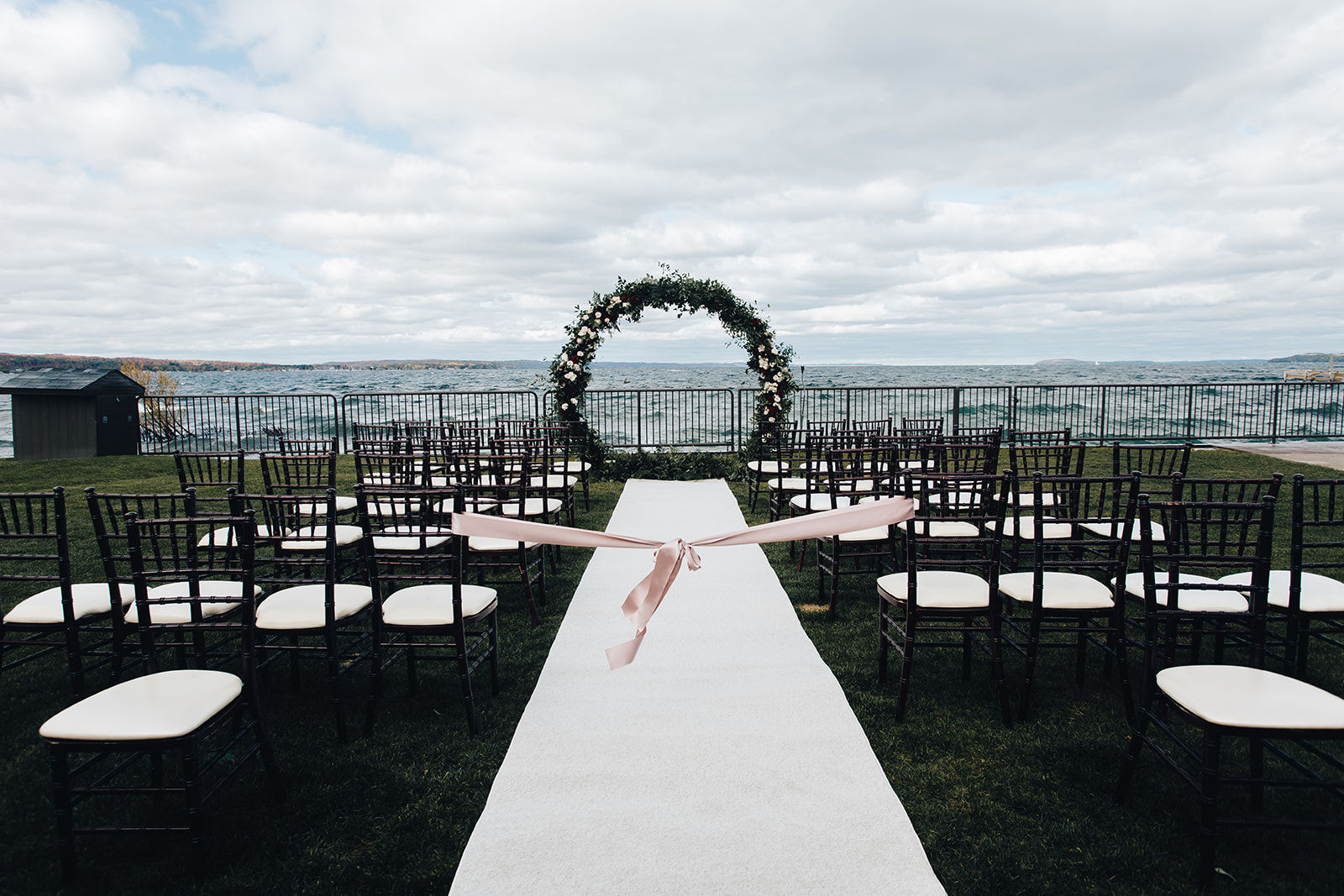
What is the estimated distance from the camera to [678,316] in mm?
11117

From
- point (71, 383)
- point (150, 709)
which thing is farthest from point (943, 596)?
point (71, 383)

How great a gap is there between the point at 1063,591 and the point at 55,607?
188 inches

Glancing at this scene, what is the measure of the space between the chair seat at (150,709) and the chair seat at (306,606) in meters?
0.53

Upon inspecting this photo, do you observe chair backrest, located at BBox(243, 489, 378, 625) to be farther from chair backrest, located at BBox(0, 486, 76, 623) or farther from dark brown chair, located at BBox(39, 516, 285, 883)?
chair backrest, located at BBox(0, 486, 76, 623)

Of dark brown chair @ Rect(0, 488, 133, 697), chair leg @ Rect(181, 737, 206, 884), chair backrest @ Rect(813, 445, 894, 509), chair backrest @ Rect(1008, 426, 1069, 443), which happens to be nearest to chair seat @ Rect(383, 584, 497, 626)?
chair leg @ Rect(181, 737, 206, 884)

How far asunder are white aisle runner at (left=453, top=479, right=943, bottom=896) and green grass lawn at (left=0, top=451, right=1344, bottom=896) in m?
0.12

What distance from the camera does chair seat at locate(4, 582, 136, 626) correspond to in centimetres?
323

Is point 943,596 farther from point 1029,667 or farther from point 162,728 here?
point 162,728

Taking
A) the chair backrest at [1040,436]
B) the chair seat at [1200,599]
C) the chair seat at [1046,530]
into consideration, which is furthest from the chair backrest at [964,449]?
the chair seat at [1200,599]

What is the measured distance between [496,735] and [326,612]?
2.99 ft

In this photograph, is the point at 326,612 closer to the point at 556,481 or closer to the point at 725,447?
the point at 556,481

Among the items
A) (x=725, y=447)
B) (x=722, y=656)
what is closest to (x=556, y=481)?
(x=722, y=656)

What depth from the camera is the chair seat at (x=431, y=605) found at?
10.2ft

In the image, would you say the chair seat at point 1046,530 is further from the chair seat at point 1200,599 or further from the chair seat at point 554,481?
the chair seat at point 554,481
